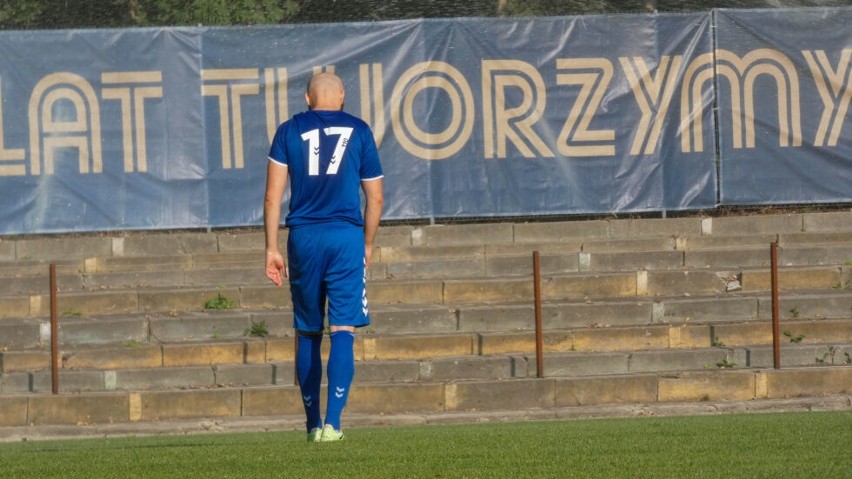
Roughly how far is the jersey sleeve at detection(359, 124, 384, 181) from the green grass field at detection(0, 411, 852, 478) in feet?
4.79

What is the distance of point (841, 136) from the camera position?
17391 millimetres

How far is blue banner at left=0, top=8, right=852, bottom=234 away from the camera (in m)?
16.7

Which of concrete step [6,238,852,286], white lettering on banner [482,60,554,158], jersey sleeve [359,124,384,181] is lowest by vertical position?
concrete step [6,238,852,286]

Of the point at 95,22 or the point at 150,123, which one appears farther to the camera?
the point at 95,22

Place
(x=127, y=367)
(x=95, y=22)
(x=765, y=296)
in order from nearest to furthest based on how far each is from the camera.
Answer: (x=127, y=367)
(x=765, y=296)
(x=95, y=22)

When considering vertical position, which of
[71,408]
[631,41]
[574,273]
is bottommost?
[71,408]

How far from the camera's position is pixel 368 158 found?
8.02 meters

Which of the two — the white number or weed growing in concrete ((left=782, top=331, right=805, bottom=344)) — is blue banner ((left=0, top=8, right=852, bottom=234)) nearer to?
weed growing in concrete ((left=782, top=331, right=805, bottom=344))

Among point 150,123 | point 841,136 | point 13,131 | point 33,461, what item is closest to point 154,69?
point 150,123

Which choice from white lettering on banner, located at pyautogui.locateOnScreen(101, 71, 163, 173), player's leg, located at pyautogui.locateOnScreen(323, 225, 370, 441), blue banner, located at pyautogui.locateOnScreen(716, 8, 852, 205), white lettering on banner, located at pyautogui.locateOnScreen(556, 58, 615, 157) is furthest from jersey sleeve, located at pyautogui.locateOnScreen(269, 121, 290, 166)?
blue banner, located at pyautogui.locateOnScreen(716, 8, 852, 205)

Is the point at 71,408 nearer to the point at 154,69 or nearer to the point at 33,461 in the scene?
the point at 33,461

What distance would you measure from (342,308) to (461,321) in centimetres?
627

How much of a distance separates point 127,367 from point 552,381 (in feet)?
12.6

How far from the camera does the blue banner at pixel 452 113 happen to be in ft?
54.8
